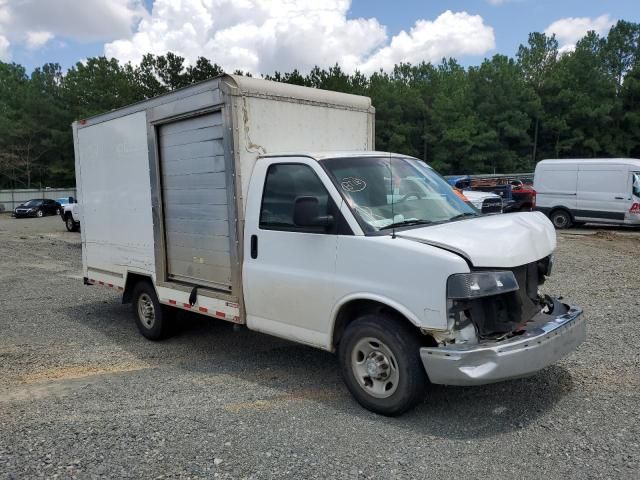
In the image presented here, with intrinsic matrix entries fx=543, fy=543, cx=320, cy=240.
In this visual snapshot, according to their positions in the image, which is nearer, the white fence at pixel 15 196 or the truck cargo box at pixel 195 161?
the truck cargo box at pixel 195 161

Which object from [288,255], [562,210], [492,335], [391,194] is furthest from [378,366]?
[562,210]

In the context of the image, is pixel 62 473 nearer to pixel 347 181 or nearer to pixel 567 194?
pixel 347 181

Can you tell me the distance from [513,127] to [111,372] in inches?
2201

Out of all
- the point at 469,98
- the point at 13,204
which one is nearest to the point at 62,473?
the point at 13,204

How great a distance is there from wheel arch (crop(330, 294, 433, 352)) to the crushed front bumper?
26 cm

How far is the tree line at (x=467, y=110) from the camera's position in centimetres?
5369

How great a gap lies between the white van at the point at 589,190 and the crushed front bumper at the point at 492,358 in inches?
647

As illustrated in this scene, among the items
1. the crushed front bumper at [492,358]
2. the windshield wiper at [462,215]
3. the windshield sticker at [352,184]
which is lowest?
the crushed front bumper at [492,358]

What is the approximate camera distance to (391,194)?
469 cm

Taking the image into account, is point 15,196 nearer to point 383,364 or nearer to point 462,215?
point 462,215

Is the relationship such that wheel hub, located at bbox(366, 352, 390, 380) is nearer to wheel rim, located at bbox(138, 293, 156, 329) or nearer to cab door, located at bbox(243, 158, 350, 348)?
cab door, located at bbox(243, 158, 350, 348)

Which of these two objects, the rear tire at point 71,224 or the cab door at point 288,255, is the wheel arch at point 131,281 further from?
the rear tire at point 71,224

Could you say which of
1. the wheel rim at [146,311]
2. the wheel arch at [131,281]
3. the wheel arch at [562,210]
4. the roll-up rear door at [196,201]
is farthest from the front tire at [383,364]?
the wheel arch at [562,210]

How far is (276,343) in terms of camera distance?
6332 millimetres
